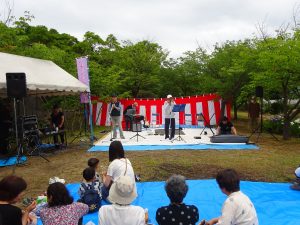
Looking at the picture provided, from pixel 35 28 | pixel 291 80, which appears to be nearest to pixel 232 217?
pixel 291 80

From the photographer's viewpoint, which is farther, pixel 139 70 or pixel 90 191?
pixel 139 70

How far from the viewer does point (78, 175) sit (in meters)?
6.52

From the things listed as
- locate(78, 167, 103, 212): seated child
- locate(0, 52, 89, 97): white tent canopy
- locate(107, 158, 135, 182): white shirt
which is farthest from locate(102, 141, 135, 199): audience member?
locate(0, 52, 89, 97): white tent canopy

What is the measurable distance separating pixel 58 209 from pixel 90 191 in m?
1.51

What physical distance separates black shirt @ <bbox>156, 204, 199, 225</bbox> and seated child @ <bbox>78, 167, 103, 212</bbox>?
1.80 meters

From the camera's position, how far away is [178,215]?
257 cm

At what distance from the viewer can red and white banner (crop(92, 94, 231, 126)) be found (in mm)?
16500

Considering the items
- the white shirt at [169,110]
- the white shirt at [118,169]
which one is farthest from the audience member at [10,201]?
the white shirt at [169,110]

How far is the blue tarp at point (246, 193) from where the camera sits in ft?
13.5

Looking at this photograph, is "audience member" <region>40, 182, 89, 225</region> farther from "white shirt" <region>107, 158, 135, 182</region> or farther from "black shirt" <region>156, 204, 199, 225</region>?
"white shirt" <region>107, 158, 135, 182</region>

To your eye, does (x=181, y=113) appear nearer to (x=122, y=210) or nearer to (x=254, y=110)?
(x=254, y=110)

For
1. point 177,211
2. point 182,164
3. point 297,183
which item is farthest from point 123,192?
point 182,164

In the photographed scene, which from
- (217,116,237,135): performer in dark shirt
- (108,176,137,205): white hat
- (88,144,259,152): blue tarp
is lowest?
(88,144,259,152): blue tarp

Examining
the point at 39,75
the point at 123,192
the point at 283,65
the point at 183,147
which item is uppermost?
the point at 283,65
